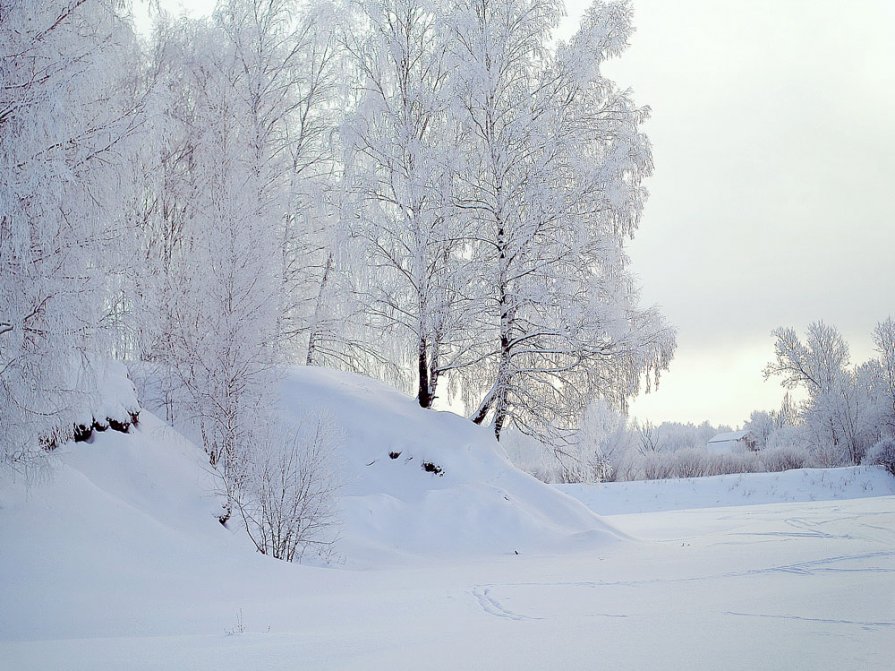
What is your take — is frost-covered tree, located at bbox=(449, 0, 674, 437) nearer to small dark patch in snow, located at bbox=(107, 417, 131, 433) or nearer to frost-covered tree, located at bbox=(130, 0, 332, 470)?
frost-covered tree, located at bbox=(130, 0, 332, 470)

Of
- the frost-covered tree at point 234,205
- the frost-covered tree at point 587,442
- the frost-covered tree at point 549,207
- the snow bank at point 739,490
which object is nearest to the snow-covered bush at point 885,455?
the snow bank at point 739,490

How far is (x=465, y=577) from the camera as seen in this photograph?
6594mm

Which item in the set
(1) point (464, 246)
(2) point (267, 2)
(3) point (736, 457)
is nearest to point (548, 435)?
(1) point (464, 246)

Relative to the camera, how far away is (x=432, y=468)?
35.2 feet

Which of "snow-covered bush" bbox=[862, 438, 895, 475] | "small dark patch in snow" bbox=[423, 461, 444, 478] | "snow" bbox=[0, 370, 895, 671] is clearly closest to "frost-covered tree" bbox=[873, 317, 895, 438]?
"snow-covered bush" bbox=[862, 438, 895, 475]

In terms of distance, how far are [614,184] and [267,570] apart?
8.35m

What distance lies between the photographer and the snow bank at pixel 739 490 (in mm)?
21203

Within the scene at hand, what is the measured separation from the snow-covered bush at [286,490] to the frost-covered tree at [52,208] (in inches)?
89.8

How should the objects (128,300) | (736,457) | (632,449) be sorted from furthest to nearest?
(632,449) → (736,457) → (128,300)

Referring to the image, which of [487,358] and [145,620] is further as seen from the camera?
[487,358]

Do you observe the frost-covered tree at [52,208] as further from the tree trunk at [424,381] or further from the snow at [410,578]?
the tree trunk at [424,381]

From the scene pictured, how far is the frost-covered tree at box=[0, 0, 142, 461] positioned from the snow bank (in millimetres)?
18862

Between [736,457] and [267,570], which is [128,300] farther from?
[736,457]

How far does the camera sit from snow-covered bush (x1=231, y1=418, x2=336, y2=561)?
291 inches
